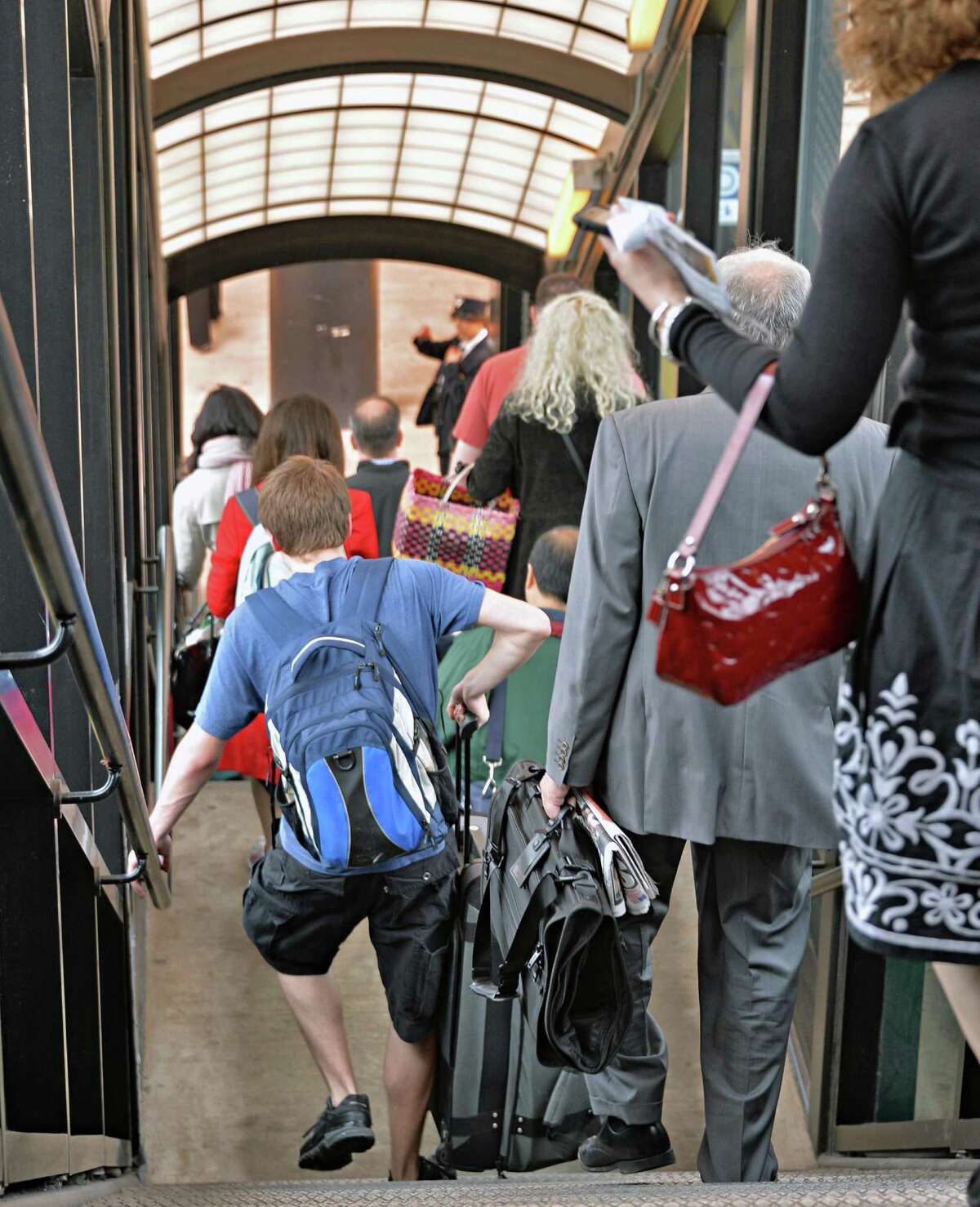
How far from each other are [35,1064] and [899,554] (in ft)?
5.96

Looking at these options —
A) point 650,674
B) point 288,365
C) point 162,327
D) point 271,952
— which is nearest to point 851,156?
point 650,674

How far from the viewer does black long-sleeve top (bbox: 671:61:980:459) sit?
155cm

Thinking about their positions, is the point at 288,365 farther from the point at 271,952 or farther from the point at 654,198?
the point at 271,952

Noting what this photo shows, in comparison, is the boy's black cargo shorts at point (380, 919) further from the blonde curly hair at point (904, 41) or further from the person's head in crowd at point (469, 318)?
the person's head in crowd at point (469, 318)

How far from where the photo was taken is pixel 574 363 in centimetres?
523

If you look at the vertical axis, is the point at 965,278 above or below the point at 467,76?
below

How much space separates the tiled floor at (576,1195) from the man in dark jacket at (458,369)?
624 centimetres

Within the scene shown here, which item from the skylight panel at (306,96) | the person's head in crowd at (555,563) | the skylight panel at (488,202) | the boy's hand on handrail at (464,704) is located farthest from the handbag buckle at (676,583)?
the skylight panel at (488,202)

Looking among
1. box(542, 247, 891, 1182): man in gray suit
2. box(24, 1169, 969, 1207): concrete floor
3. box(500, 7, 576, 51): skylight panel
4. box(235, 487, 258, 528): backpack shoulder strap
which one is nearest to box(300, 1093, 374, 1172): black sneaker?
box(24, 1169, 969, 1207): concrete floor

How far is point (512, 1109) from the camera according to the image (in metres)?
3.65

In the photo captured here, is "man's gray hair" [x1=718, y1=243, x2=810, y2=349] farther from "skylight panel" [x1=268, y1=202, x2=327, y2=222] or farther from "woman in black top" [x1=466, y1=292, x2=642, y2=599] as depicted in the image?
"skylight panel" [x1=268, y1=202, x2=327, y2=222]

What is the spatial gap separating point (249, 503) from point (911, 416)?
3.48 meters

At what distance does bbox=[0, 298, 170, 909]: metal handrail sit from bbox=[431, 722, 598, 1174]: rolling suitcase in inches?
43.1

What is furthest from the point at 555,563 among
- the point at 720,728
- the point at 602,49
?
the point at 602,49
